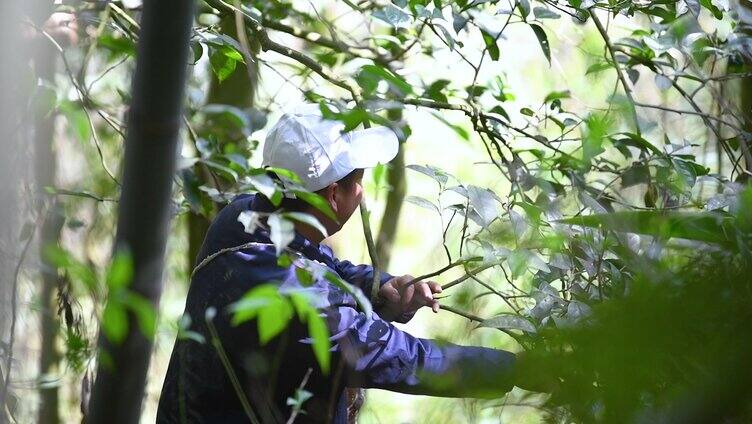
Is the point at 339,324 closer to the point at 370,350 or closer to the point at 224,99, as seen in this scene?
the point at 370,350

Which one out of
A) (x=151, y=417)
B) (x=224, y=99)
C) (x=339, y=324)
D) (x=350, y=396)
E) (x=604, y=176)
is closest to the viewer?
(x=339, y=324)

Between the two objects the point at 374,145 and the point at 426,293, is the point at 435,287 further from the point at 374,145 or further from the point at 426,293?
the point at 374,145

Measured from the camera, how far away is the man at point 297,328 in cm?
156

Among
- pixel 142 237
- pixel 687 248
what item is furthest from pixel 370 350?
pixel 142 237

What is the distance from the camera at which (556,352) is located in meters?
0.77

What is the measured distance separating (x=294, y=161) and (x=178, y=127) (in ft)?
3.56

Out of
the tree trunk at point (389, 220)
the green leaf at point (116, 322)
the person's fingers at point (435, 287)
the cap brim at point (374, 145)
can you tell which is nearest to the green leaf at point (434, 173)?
the cap brim at point (374, 145)

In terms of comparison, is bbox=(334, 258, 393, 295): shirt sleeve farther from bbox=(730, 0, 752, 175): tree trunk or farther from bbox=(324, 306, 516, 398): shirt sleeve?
bbox=(730, 0, 752, 175): tree trunk

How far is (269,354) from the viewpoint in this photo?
1.61 metres

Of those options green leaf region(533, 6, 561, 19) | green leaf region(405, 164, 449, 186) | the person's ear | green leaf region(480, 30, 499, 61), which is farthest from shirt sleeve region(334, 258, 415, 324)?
green leaf region(533, 6, 561, 19)

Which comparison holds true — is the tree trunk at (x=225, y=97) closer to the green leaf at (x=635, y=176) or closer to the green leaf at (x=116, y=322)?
the green leaf at (x=635, y=176)

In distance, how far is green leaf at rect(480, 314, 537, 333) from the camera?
57.1 inches

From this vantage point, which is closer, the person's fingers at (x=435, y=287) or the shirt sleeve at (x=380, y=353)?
the shirt sleeve at (x=380, y=353)

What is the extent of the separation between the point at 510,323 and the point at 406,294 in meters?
0.34
